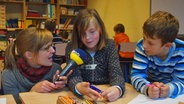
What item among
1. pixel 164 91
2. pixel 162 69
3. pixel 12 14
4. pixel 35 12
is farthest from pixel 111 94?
pixel 12 14

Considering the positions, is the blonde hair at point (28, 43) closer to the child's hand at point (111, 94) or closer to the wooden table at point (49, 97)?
the wooden table at point (49, 97)

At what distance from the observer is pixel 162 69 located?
1.27m

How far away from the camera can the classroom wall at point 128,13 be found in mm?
4117

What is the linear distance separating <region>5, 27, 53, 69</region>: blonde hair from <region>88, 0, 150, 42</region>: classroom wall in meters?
2.88

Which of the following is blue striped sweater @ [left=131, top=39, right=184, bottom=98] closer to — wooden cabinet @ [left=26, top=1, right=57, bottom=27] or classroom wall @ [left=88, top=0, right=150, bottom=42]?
classroom wall @ [left=88, top=0, right=150, bottom=42]

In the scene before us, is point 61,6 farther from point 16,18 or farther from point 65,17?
point 16,18

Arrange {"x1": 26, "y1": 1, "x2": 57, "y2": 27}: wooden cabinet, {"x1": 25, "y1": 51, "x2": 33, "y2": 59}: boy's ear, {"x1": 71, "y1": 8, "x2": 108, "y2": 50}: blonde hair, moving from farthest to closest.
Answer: {"x1": 26, "y1": 1, "x2": 57, "y2": 27}: wooden cabinet
{"x1": 25, "y1": 51, "x2": 33, "y2": 59}: boy's ear
{"x1": 71, "y1": 8, "x2": 108, "y2": 50}: blonde hair

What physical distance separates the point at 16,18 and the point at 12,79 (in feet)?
14.1

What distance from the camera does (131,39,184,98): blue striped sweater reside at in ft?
3.84

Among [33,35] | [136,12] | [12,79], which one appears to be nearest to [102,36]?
[33,35]

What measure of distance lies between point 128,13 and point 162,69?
130 inches

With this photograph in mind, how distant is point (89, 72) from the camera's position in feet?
4.45

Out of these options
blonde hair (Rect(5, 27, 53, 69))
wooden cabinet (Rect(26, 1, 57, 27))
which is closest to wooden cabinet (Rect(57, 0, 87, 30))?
wooden cabinet (Rect(26, 1, 57, 27))

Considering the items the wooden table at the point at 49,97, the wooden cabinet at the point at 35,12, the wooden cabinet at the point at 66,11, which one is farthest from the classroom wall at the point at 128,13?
the wooden table at the point at 49,97
